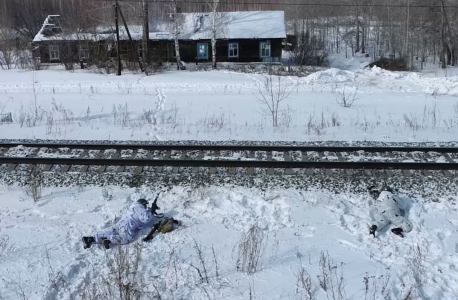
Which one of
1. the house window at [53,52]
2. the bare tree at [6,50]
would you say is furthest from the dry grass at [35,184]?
the house window at [53,52]

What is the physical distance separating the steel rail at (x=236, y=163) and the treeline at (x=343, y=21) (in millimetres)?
26588

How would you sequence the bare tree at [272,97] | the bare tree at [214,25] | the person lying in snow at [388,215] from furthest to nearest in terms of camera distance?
the bare tree at [214,25] → the bare tree at [272,97] → the person lying in snow at [388,215]

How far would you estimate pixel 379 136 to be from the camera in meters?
11.2

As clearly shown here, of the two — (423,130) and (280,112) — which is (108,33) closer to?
(280,112)

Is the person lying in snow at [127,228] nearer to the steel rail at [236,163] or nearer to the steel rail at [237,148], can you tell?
the steel rail at [236,163]

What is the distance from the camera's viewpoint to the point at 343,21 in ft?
218

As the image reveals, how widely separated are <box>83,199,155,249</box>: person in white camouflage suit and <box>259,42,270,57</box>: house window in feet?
112

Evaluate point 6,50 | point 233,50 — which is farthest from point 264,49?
point 6,50

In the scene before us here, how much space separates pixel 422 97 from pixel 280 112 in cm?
675

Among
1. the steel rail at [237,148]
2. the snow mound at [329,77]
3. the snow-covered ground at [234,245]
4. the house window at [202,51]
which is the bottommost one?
the snow-covered ground at [234,245]

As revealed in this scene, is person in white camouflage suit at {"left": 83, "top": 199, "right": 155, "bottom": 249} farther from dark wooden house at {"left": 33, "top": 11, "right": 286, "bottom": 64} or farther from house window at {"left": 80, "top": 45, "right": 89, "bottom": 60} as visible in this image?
dark wooden house at {"left": 33, "top": 11, "right": 286, "bottom": 64}

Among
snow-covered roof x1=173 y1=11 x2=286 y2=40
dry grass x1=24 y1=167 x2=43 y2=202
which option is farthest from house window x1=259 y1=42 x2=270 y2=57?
dry grass x1=24 y1=167 x2=43 y2=202

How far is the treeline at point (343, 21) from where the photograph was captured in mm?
40188

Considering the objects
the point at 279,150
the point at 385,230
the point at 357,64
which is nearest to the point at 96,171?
the point at 279,150
